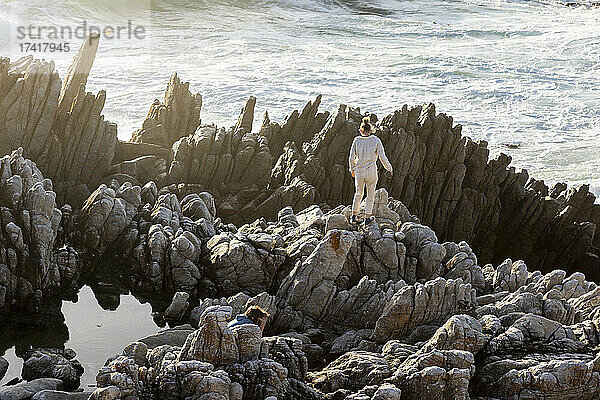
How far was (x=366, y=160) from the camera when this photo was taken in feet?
50.5

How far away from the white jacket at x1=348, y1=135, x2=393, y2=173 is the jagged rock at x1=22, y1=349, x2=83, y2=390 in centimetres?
611

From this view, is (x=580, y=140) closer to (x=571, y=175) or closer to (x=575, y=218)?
(x=571, y=175)

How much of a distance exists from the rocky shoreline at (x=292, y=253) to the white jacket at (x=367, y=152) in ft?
3.79

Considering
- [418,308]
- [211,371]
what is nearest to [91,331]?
[211,371]

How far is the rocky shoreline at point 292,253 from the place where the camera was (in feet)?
35.5

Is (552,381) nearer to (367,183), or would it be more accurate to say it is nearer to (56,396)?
(367,183)

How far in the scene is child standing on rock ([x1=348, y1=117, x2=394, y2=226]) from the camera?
15.2 meters

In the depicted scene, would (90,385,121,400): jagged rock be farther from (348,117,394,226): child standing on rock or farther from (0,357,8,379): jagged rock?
(348,117,394,226): child standing on rock

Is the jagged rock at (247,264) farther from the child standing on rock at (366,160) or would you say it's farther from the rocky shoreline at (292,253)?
the child standing on rock at (366,160)

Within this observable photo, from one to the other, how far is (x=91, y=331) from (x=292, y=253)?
3.87 meters

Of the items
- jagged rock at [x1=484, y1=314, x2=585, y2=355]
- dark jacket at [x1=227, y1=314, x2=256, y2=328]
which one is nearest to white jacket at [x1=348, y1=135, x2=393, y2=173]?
jagged rock at [x1=484, y1=314, x2=585, y2=355]

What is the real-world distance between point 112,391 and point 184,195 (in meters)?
11.4

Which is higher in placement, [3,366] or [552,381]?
[552,381]

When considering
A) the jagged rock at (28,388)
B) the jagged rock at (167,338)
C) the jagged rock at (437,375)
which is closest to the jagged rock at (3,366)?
the jagged rock at (28,388)
